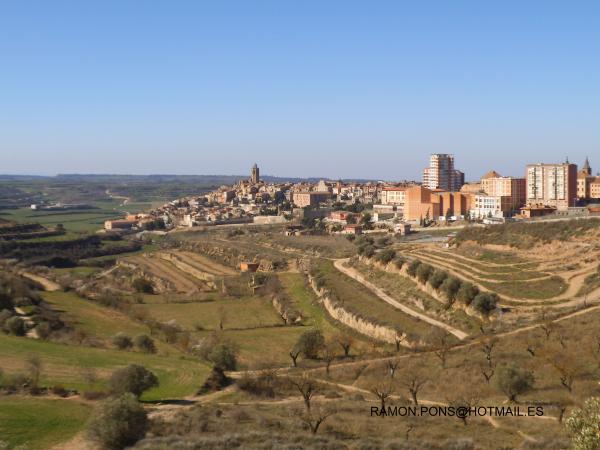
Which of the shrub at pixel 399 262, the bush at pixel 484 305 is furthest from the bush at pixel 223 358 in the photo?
the shrub at pixel 399 262

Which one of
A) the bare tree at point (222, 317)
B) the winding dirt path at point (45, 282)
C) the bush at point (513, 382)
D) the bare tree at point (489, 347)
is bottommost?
the bare tree at point (222, 317)

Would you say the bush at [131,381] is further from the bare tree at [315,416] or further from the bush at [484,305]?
the bush at [484,305]

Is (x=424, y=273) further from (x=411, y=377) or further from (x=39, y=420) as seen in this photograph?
(x=39, y=420)

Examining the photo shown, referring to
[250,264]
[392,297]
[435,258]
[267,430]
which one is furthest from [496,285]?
[250,264]

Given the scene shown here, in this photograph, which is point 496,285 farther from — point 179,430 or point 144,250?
point 144,250

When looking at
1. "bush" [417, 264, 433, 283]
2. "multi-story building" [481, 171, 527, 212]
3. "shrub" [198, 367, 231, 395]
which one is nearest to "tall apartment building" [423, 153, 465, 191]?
"multi-story building" [481, 171, 527, 212]

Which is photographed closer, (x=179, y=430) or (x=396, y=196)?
(x=179, y=430)

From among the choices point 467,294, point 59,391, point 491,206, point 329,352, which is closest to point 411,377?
point 329,352
